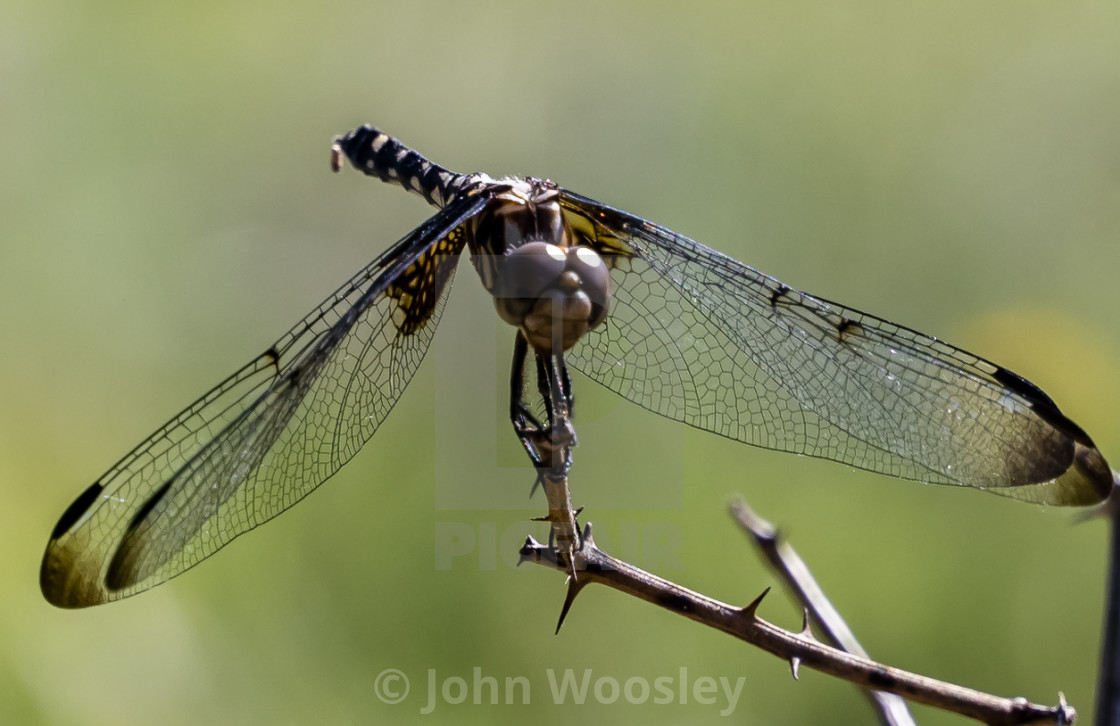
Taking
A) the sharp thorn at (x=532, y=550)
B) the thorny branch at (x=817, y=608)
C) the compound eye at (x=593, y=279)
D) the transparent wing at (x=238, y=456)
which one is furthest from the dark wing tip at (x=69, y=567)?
the thorny branch at (x=817, y=608)

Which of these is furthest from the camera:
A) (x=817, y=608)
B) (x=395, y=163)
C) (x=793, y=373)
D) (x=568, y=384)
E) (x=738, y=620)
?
(x=395, y=163)

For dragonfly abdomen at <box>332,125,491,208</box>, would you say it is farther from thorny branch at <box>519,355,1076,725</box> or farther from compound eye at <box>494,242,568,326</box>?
thorny branch at <box>519,355,1076,725</box>

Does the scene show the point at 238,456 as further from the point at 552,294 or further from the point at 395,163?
the point at 395,163

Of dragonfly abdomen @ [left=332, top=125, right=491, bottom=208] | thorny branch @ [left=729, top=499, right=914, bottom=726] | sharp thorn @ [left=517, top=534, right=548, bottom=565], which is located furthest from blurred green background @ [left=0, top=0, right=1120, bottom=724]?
sharp thorn @ [left=517, top=534, right=548, bottom=565]

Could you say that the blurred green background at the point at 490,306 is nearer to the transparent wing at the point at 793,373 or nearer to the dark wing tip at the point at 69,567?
the transparent wing at the point at 793,373

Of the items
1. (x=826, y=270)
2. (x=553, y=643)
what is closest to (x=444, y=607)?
(x=553, y=643)

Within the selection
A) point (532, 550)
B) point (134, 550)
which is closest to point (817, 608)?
point (532, 550)

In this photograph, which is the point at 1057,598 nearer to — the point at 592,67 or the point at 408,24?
the point at 592,67
